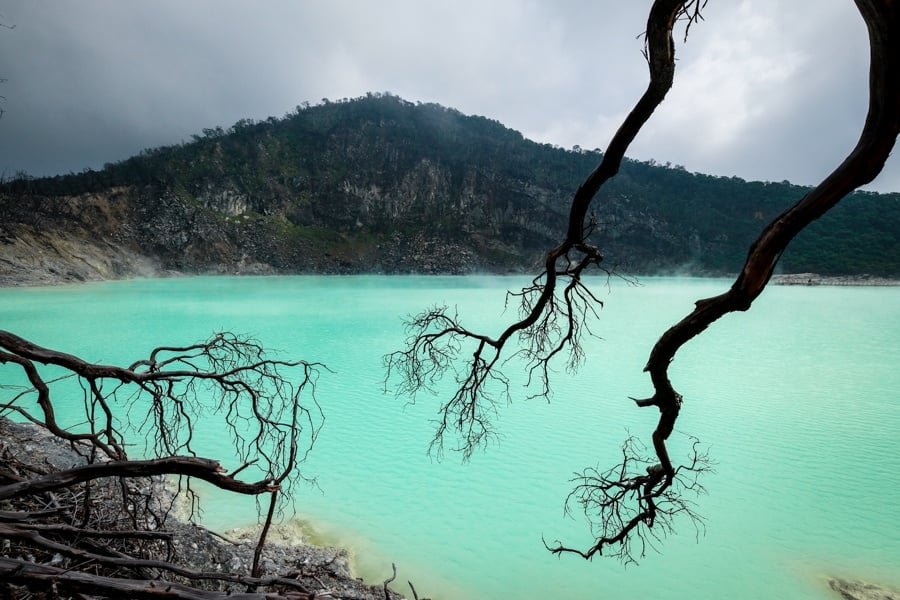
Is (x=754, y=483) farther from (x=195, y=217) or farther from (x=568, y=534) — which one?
(x=195, y=217)

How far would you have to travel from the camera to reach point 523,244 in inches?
2783

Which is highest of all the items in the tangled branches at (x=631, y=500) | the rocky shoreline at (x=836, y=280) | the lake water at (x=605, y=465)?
the rocky shoreline at (x=836, y=280)

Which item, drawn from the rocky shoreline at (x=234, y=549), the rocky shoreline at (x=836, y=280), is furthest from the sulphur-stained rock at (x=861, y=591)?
the rocky shoreline at (x=836, y=280)

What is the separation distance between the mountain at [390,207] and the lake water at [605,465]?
1603 inches

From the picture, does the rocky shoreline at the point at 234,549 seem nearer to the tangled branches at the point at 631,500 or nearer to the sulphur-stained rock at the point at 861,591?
the tangled branches at the point at 631,500

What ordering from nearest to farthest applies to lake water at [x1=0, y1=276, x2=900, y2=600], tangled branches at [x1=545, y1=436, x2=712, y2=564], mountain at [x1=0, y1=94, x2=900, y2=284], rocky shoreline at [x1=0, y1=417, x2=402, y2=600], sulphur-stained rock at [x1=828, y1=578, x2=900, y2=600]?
1. tangled branches at [x1=545, y1=436, x2=712, y2=564]
2. rocky shoreline at [x1=0, y1=417, x2=402, y2=600]
3. sulphur-stained rock at [x1=828, y1=578, x2=900, y2=600]
4. lake water at [x1=0, y1=276, x2=900, y2=600]
5. mountain at [x1=0, y1=94, x2=900, y2=284]

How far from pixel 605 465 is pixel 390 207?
225 feet

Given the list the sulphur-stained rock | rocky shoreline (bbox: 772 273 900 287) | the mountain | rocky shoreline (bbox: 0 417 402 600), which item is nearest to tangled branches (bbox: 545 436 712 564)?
the sulphur-stained rock

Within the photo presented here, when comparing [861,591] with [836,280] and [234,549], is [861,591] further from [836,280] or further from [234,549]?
[836,280]

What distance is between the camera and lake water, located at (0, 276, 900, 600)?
4.82 meters

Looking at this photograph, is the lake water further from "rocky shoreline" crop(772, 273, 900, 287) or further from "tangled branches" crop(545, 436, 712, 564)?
"rocky shoreline" crop(772, 273, 900, 287)

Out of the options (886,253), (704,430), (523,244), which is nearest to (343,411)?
(704,430)

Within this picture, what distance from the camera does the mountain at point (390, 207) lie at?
51.6 m

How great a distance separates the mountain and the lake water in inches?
1603
